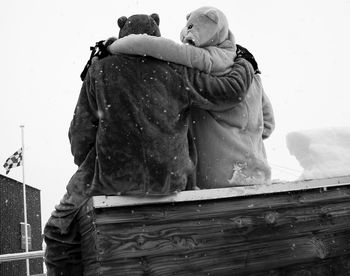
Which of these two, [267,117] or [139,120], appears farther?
[267,117]

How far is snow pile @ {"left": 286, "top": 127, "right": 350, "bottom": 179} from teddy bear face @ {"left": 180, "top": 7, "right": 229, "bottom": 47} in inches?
75.5

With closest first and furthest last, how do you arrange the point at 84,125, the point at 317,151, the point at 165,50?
the point at 165,50
the point at 84,125
the point at 317,151

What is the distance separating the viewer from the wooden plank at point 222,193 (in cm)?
276

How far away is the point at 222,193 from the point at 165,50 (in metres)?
0.95

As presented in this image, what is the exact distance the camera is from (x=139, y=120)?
3014 millimetres

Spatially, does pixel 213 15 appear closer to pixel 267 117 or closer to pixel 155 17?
pixel 155 17

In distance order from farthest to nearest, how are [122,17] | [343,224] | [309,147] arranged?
[309,147]
[122,17]
[343,224]

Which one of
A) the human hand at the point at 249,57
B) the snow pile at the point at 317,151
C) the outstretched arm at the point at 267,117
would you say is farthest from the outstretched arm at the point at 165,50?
the snow pile at the point at 317,151

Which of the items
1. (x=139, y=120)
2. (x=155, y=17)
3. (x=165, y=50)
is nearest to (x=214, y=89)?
(x=165, y=50)

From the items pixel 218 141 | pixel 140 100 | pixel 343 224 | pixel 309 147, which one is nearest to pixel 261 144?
pixel 218 141

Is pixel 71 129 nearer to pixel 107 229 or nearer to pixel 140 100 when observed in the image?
pixel 140 100

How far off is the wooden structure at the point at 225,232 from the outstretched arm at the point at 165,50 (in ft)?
2.74

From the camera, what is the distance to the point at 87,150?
Answer: 3340 millimetres

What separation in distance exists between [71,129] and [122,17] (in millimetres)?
926
